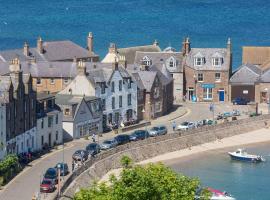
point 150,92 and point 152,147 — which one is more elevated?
point 150,92

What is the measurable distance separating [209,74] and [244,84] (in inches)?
154

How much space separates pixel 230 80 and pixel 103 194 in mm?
64126

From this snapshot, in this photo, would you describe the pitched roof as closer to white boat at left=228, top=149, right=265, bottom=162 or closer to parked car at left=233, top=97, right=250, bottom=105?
parked car at left=233, top=97, right=250, bottom=105

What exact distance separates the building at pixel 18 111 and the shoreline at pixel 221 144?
1001cm

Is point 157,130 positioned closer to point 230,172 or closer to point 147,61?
point 230,172

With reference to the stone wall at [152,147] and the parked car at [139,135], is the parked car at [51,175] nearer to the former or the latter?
the stone wall at [152,147]

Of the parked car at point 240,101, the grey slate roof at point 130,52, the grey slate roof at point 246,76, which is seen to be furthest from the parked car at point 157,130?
the grey slate roof at point 130,52

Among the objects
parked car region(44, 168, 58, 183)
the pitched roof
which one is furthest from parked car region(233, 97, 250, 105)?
parked car region(44, 168, 58, 183)

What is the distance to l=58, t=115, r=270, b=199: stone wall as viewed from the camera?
83688mm

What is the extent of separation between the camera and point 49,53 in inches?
4793

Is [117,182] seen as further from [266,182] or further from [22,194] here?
[266,182]

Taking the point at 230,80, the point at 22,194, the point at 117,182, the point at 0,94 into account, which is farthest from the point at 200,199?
the point at 230,80

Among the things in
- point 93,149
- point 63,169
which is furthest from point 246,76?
point 63,169

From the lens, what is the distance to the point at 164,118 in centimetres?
11244
